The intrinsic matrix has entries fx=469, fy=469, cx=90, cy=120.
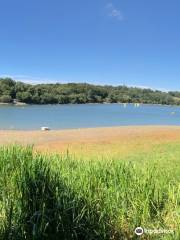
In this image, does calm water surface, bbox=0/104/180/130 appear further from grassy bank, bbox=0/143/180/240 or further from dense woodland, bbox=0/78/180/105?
grassy bank, bbox=0/143/180/240

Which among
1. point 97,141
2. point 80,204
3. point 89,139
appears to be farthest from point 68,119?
point 80,204

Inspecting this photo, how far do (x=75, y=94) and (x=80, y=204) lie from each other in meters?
138

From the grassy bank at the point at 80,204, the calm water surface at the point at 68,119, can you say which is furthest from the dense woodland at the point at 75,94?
the grassy bank at the point at 80,204

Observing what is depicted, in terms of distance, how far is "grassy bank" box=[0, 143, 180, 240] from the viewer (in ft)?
16.3

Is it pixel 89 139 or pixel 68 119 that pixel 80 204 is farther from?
pixel 68 119

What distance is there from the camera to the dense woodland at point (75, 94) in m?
119

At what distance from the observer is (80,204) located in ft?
17.6

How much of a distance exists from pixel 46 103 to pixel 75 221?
12494 cm

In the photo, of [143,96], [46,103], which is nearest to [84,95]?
[46,103]

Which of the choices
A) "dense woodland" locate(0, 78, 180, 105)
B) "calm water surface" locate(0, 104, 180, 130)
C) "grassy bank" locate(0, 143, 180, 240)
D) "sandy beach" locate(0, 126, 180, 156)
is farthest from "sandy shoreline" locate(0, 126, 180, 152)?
"dense woodland" locate(0, 78, 180, 105)

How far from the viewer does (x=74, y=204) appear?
207 inches

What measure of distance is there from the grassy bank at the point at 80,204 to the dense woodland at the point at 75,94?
112 meters

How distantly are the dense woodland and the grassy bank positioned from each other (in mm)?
111670

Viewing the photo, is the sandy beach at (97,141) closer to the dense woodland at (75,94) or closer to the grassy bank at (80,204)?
the grassy bank at (80,204)
